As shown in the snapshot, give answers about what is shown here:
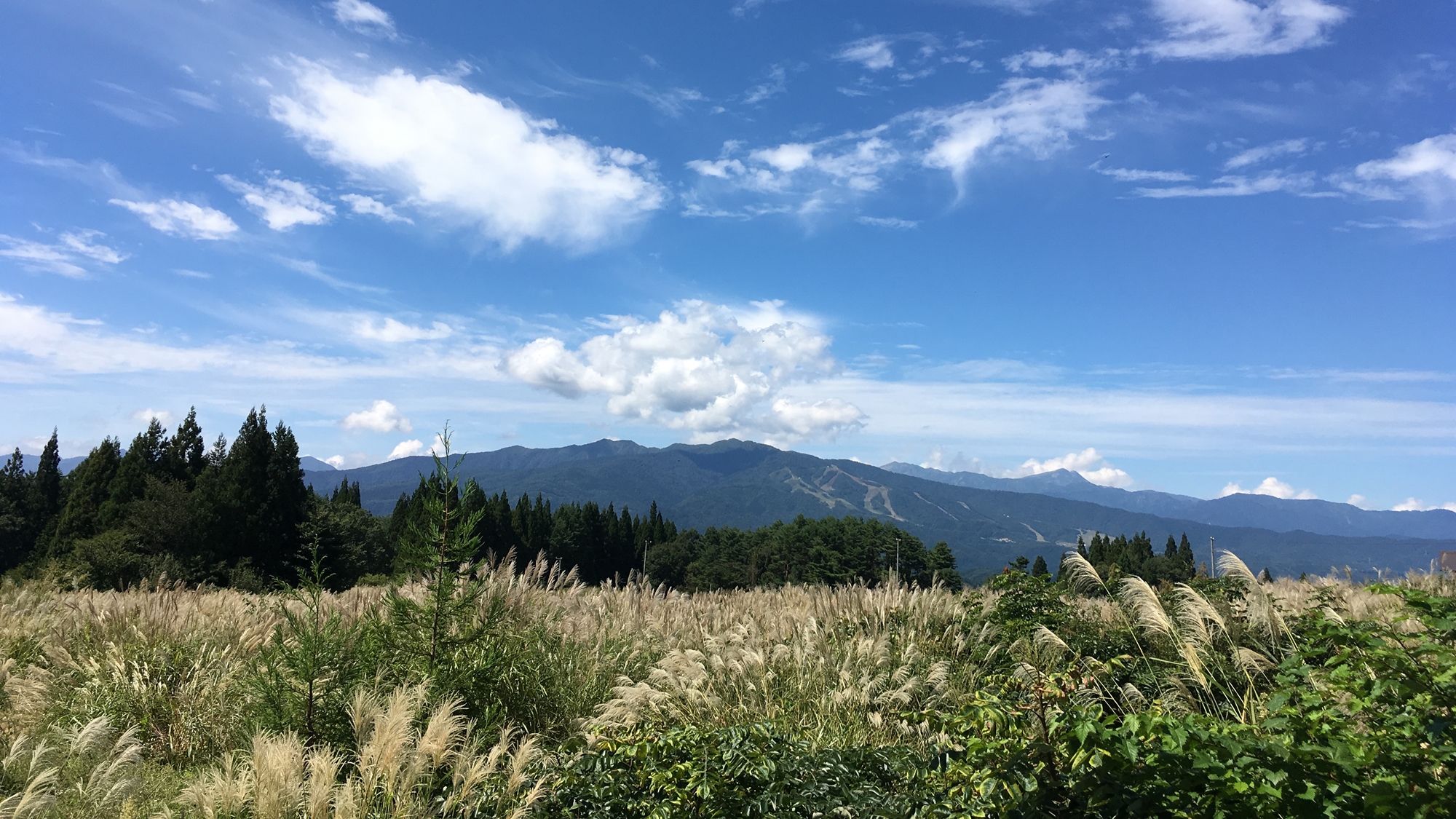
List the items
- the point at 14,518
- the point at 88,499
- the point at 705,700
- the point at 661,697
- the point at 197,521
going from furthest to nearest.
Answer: the point at 14,518, the point at 88,499, the point at 197,521, the point at 705,700, the point at 661,697

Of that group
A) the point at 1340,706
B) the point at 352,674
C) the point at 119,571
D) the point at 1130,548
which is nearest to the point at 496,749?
the point at 352,674

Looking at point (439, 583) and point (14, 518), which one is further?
point (14, 518)

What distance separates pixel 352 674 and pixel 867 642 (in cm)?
400


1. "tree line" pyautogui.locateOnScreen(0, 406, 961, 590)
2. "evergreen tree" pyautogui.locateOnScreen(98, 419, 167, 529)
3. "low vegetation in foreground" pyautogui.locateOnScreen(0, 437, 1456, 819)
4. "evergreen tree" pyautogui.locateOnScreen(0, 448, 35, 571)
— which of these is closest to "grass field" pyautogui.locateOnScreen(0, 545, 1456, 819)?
"low vegetation in foreground" pyautogui.locateOnScreen(0, 437, 1456, 819)

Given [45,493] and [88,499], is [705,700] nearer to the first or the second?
[88,499]

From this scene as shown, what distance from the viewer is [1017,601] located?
24.8ft

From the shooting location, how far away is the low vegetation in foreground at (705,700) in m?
2.83

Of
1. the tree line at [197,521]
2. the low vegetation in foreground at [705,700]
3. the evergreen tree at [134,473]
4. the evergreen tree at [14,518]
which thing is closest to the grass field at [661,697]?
the low vegetation in foreground at [705,700]

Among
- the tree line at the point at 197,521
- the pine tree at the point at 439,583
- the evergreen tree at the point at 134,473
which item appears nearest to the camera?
the pine tree at the point at 439,583

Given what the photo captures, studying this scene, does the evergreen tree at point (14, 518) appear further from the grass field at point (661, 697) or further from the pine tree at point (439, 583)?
the pine tree at point (439, 583)

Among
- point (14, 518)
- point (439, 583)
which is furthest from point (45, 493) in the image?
point (439, 583)

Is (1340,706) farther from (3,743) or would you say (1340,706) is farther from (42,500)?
(42,500)

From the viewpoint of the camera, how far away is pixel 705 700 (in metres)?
5.11

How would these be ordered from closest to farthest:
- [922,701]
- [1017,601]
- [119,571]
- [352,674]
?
[352,674] → [922,701] → [1017,601] → [119,571]
